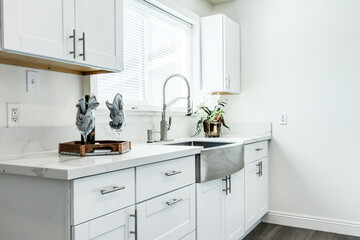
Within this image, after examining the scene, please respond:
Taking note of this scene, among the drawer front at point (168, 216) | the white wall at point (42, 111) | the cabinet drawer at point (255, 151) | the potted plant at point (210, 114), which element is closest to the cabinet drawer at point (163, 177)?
the drawer front at point (168, 216)

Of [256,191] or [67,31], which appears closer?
[67,31]

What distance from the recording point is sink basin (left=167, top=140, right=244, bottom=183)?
6.49 feet

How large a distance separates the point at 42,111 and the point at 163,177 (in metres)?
0.72

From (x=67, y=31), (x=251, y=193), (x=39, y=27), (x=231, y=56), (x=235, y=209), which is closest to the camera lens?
(x=39, y=27)

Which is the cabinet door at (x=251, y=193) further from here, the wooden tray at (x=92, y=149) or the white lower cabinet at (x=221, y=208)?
the wooden tray at (x=92, y=149)

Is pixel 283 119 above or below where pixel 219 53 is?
below

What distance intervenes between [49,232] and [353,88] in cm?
272

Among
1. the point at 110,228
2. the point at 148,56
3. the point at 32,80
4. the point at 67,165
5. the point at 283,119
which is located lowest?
the point at 110,228

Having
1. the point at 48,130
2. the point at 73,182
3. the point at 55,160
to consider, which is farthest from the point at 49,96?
the point at 73,182

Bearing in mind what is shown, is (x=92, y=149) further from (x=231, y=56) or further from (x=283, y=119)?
(x=283, y=119)

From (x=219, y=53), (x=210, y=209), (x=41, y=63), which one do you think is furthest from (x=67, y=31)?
(x=219, y=53)

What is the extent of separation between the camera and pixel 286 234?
297 centimetres

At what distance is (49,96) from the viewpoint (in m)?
1.78

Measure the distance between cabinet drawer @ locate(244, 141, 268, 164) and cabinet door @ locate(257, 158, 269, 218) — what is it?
71 millimetres
